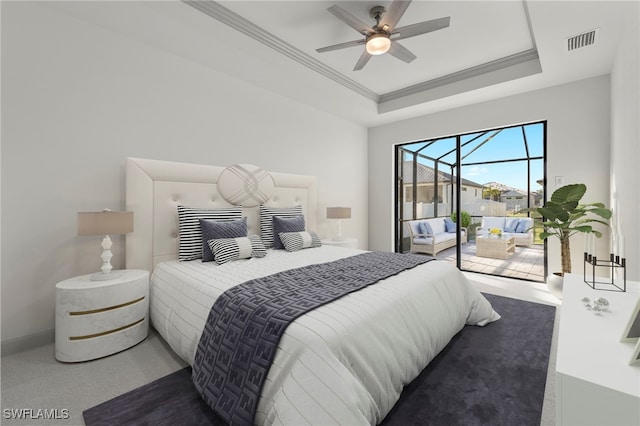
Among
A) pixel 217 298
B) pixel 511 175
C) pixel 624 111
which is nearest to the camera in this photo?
pixel 217 298

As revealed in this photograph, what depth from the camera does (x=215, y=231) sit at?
2643 mm

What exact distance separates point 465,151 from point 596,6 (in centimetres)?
245

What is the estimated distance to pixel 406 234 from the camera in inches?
210

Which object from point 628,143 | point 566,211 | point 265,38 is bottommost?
point 566,211

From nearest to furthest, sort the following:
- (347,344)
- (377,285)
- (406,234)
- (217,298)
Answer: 1. (347,344)
2. (217,298)
3. (377,285)
4. (406,234)

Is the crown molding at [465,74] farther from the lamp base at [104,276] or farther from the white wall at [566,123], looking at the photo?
the lamp base at [104,276]

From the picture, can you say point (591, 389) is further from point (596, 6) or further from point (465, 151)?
point (465, 151)

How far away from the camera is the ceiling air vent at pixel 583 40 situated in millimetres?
2535

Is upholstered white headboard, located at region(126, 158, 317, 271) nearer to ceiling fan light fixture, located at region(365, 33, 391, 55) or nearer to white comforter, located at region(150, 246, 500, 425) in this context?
white comforter, located at region(150, 246, 500, 425)

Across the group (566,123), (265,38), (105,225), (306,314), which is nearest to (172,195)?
(105,225)

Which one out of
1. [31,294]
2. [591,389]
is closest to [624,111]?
[591,389]

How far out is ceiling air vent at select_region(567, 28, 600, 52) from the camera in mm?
2535

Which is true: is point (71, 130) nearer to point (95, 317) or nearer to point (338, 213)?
point (95, 317)

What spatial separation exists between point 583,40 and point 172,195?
4139 mm
